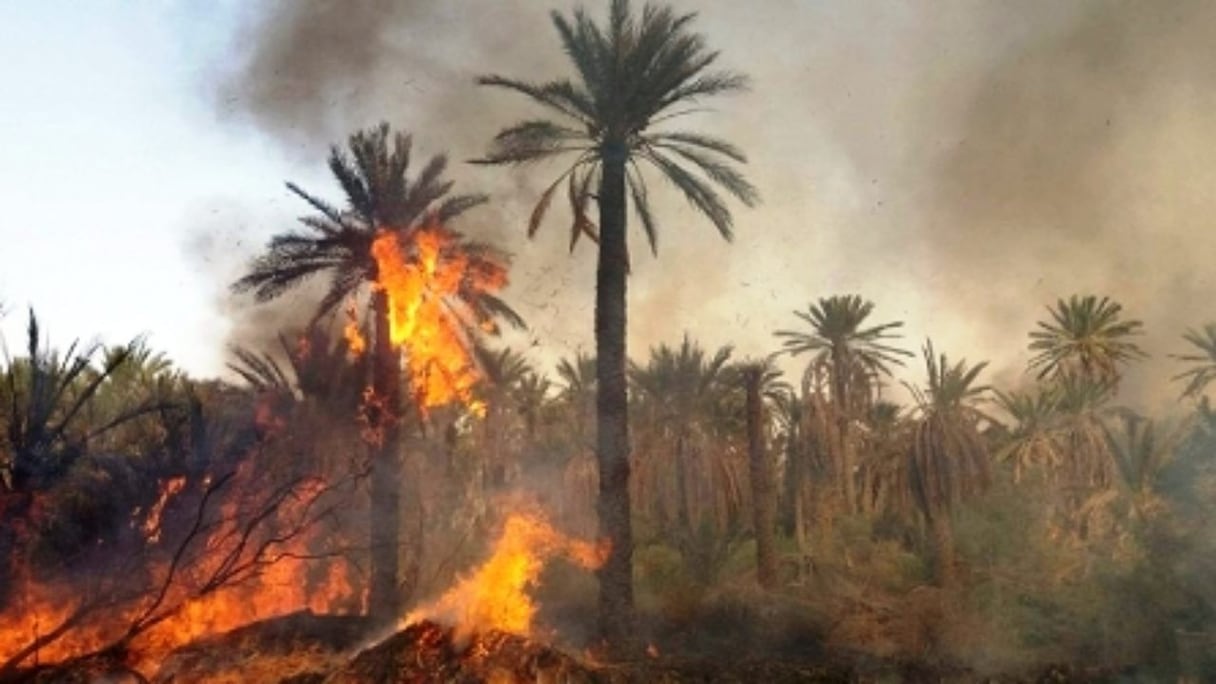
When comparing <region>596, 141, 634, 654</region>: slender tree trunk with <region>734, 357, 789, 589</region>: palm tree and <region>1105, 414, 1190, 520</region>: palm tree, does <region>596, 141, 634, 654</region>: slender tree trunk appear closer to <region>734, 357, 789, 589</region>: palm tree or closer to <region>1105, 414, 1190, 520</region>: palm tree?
<region>734, 357, 789, 589</region>: palm tree

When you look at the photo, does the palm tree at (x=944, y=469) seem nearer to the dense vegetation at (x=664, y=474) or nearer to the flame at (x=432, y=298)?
the dense vegetation at (x=664, y=474)

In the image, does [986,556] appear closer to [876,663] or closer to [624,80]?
[876,663]

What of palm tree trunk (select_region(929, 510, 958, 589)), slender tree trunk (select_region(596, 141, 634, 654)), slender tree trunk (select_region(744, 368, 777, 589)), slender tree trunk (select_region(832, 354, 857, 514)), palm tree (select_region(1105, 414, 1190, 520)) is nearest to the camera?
slender tree trunk (select_region(596, 141, 634, 654))

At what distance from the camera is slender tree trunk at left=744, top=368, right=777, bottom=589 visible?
93.4 ft

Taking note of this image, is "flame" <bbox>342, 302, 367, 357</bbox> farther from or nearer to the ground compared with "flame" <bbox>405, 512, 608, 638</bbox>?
farther from the ground

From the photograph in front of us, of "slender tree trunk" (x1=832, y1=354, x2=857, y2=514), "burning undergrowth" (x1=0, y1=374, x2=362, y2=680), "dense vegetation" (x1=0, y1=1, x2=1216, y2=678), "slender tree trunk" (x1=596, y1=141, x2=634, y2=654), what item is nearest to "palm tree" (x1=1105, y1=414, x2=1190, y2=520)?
"dense vegetation" (x1=0, y1=1, x2=1216, y2=678)

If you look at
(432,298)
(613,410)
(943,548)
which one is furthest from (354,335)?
(943,548)

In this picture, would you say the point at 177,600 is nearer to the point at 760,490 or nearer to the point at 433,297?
the point at 433,297

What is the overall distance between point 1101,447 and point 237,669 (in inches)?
971

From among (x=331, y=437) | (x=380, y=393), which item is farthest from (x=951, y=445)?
(x=331, y=437)

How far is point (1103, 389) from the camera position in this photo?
107 ft

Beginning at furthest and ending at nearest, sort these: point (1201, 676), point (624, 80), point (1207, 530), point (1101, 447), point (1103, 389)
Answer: point (1103, 389) → point (1101, 447) → point (1207, 530) → point (624, 80) → point (1201, 676)

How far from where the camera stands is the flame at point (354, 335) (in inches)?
1093

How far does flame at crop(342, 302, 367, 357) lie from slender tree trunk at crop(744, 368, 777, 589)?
10.7m
